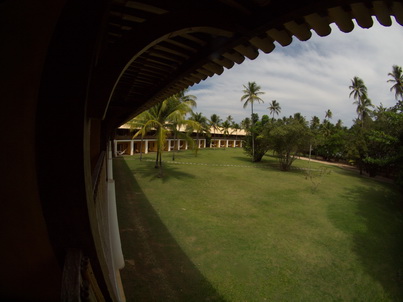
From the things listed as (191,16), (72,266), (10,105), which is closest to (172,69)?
(191,16)

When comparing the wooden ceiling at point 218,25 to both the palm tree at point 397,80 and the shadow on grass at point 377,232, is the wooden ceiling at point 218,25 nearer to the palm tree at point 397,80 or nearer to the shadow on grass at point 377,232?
the shadow on grass at point 377,232

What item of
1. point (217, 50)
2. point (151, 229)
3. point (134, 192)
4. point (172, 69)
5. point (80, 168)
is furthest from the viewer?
point (134, 192)

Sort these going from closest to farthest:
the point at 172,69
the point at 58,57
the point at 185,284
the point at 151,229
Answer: the point at 58,57, the point at 172,69, the point at 185,284, the point at 151,229

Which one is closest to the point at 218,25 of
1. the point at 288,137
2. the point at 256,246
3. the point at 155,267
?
the point at 155,267

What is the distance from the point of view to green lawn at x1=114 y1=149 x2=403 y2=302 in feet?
20.1

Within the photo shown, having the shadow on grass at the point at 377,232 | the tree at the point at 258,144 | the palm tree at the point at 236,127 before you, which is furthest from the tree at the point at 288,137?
the palm tree at the point at 236,127

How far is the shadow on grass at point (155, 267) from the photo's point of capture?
18.7 ft

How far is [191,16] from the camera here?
149cm

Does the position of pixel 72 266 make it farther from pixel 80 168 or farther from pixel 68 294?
pixel 80 168

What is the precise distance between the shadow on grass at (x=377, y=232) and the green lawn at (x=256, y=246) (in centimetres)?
4

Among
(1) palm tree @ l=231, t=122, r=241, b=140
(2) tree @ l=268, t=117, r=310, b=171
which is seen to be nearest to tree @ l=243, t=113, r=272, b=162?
(2) tree @ l=268, t=117, r=310, b=171

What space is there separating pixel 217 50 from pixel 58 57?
1.25 m

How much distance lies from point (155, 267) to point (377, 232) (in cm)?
1062

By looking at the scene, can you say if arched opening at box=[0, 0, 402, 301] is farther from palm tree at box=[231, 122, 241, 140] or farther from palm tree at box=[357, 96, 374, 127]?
palm tree at box=[231, 122, 241, 140]
